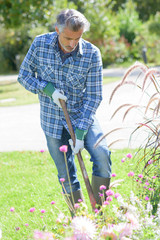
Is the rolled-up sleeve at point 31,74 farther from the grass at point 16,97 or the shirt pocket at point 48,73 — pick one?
the grass at point 16,97

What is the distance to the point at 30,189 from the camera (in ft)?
13.8

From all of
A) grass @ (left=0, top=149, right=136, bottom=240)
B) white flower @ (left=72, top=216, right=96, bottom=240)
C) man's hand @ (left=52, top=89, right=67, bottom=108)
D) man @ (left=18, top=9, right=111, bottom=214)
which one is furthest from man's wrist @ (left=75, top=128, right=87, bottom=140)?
white flower @ (left=72, top=216, right=96, bottom=240)

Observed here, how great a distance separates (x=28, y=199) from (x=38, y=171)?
2.85 ft

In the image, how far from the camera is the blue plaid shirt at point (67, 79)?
9.53 feet

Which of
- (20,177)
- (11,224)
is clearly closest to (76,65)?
(11,224)

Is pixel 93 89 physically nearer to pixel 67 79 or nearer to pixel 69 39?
pixel 67 79

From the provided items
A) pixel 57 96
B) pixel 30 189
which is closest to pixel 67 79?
pixel 57 96

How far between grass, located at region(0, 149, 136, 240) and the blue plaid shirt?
66 cm

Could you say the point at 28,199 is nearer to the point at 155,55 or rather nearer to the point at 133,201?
the point at 133,201

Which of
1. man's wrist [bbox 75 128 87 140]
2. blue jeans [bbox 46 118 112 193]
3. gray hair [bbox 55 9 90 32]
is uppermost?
gray hair [bbox 55 9 90 32]

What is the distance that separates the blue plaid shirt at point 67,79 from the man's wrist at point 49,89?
3 centimetres

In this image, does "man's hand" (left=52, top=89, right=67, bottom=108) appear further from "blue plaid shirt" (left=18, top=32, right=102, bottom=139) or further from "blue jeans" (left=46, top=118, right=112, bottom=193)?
"blue jeans" (left=46, top=118, right=112, bottom=193)

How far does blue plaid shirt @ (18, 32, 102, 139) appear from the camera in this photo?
2.90 metres

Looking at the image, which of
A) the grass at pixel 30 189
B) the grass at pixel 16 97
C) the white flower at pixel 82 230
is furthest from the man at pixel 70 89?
the grass at pixel 16 97
